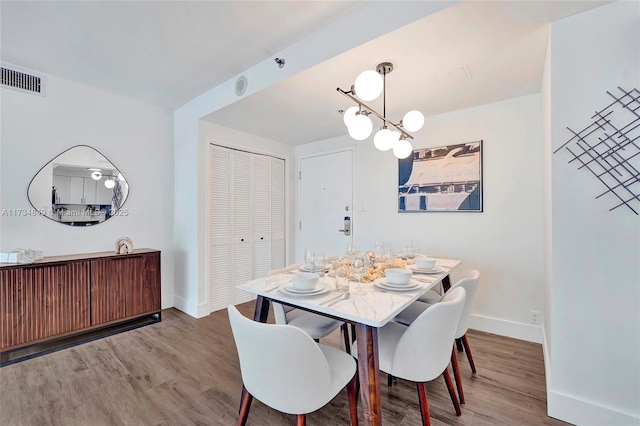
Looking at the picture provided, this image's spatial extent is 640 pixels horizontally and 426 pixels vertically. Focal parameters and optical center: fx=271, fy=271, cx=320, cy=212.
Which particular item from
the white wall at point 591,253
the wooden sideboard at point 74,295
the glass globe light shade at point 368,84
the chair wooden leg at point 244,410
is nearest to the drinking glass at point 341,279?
the chair wooden leg at point 244,410

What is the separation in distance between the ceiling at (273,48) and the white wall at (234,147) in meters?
0.53

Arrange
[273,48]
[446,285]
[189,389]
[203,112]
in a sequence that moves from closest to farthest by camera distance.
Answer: [189,389] < [273,48] < [446,285] < [203,112]

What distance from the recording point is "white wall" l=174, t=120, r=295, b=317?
3.32 metres

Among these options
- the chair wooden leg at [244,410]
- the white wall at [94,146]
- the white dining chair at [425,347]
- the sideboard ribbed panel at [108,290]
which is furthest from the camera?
the sideboard ribbed panel at [108,290]

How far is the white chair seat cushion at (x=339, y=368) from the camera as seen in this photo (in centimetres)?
128

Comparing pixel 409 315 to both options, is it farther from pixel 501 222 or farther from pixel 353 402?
pixel 501 222

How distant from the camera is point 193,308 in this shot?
3307mm

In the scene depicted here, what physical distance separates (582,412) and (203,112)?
401 centimetres

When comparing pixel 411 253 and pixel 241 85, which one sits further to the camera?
pixel 241 85

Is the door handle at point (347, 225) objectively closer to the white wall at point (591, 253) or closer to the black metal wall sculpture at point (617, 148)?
the white wall at point (591, 253)

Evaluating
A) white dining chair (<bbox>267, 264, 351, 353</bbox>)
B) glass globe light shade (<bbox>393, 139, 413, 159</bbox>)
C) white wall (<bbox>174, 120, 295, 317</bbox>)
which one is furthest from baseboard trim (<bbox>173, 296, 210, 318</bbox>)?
glass globe light shade (<bbox>393, 139, 413, 159</bbox>)

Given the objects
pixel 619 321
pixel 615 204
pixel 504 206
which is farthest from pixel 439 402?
pixel 504 206

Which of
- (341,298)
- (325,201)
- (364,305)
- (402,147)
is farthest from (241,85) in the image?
(364,305)

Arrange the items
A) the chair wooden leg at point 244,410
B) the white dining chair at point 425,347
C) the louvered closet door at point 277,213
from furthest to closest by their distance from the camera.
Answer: the louvered closet door at point 277,213
the chair wooden leg at point 244,410
the white dining chair at point 425,347
